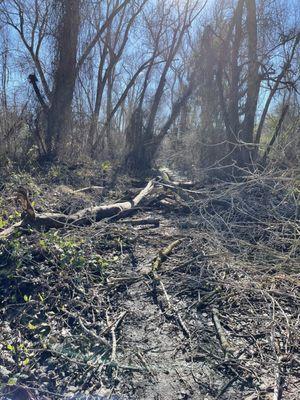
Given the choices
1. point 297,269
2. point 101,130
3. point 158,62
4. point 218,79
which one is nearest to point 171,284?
point 297,269

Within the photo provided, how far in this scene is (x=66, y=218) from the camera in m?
5.46

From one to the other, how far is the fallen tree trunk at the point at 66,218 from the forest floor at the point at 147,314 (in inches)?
4.8

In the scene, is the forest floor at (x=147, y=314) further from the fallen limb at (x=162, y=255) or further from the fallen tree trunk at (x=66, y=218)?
the fallen tree trunk at (x=66, y=218)

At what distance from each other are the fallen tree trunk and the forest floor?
0.40 feet

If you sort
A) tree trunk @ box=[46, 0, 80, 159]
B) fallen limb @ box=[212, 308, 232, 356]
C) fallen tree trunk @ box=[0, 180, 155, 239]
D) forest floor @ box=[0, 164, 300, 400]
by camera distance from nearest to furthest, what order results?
forest floor @ box=[0, 164, 300, 400] < fallen limb @ box=[212, 308, 232, 356] < fallen tree trunk @ box=[0, 180, 155, 239] < tree trunk @ box=[46, 0, 80, 159]

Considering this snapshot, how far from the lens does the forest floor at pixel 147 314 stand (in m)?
2.77

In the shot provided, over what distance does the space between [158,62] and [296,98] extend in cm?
653

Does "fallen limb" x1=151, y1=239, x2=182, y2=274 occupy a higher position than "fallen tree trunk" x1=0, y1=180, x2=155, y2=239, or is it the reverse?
"fallen tree trunk" x1=0, y1=180, x2=155, y2=239

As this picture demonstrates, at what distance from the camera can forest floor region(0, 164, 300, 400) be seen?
277 centimetres

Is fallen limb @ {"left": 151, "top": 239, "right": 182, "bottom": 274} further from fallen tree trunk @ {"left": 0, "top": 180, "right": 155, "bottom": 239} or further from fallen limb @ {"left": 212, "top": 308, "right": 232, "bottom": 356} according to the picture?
fallen tree trunk @ {"left": 0, "top": 180, "right": 155, "bottom": 239}

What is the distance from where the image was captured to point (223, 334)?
10.7 feet

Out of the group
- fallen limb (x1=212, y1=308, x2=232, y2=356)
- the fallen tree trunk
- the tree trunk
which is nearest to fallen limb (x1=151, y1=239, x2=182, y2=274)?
fallen limb (x1=212, y1=308, x2=232, y2=356)

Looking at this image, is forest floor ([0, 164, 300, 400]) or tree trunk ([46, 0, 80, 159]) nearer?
forest floor ([0, 164, 300, 400])

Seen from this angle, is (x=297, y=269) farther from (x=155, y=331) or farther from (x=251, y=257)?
(x=155, y=331)
